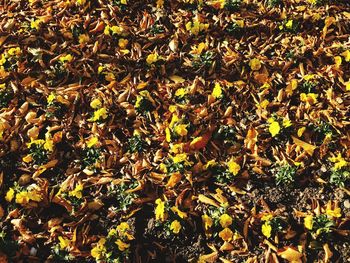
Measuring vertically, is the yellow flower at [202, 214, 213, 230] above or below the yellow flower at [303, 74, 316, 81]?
below

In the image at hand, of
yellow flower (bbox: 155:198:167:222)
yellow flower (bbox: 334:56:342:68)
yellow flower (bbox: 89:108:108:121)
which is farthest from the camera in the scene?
yellow flower (bbox: 334:56:342:68)

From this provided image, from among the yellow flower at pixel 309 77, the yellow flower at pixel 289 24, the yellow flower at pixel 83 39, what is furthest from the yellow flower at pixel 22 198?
the yellow flower at pixel 289 24

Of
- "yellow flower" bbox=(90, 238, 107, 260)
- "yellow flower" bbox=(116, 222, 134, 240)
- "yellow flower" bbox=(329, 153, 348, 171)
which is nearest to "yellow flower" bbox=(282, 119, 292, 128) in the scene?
"yellow flower" bbox=(329, 153, 348, 171)

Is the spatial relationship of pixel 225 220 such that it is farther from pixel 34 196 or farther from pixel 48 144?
pixel 48 144

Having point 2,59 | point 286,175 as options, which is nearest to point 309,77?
point 286,175

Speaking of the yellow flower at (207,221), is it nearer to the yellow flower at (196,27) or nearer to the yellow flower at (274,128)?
the yellow flower at (274,128)

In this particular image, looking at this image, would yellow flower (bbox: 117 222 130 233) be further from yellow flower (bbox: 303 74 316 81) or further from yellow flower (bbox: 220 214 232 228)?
yellow flower (bbox: 303 74 316 81)
